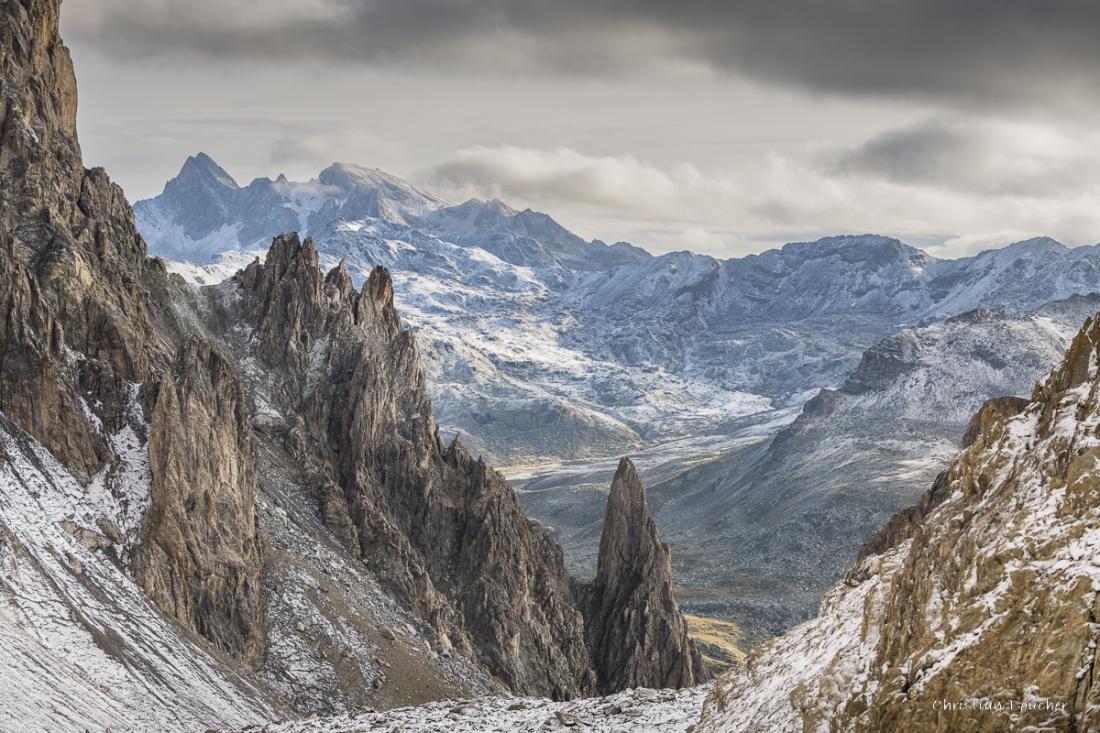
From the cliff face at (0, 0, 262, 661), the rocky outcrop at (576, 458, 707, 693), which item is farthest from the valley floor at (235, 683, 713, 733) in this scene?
the rocky outcrop at (576, 458, 707, 693)

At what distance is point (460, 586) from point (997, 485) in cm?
7300

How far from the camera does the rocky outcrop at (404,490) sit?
83438 mm

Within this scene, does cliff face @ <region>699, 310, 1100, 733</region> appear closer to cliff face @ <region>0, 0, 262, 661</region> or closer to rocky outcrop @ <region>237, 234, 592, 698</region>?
cliff face @ <region>0, 0, 262, 661</region>

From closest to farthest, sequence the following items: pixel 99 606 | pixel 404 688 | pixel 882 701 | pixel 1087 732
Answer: pixel 1087 732 → pixel 882 701 → pixel 99 606 → pixel 404 688

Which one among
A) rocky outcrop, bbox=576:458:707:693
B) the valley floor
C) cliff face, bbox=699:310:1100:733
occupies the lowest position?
rocky outcrop, bbox=576:458:707:693

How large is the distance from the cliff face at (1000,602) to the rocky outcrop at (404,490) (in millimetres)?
59500

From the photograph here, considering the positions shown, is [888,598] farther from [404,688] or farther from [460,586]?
[460,586]

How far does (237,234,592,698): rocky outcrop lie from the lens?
83438 mm

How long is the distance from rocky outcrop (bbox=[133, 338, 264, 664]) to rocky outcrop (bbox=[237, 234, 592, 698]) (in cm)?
1622

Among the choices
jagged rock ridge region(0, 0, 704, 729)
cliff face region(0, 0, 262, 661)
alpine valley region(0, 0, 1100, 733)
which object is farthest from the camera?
cliff face region(0, 0, 262, 661)

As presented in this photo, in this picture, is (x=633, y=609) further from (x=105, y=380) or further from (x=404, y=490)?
(x=105, y=380)

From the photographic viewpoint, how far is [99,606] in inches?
1973

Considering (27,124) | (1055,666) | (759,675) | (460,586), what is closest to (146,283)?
(27,124)

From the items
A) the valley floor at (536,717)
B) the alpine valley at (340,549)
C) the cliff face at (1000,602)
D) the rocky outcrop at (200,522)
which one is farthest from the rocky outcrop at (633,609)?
the cliff face at (1000,602)
